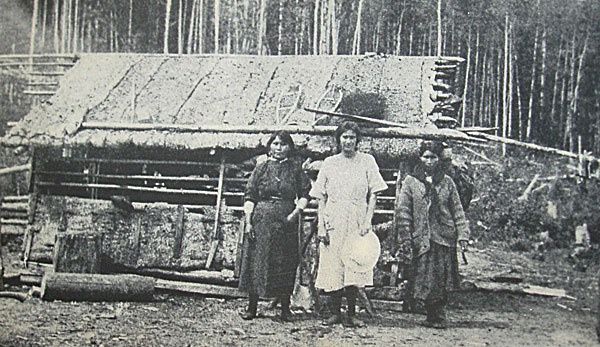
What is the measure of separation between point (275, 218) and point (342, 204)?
0.43m

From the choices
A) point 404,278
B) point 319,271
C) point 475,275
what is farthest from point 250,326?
point 475,275

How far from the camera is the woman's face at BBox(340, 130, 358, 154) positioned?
14.0 ft

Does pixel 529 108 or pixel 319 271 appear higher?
pixel 529 108

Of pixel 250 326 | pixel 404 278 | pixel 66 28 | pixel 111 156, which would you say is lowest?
pixel 250 326

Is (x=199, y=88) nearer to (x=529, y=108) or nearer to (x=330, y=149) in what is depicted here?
(x=330, y=149)

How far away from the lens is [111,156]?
15.5ft

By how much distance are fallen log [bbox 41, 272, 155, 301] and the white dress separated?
1172 mm

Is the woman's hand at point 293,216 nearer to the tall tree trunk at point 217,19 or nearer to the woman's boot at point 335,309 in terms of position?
the woman's boot at point 335,309

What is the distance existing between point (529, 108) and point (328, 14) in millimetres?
1362

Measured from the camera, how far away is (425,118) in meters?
4.30

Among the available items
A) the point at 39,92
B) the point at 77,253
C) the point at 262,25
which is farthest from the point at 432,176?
the point at 39,92

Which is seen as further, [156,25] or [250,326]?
[156,25]

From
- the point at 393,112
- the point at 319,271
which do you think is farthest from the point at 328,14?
the point at 319,271

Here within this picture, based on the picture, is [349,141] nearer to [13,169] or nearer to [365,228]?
[365,228]
